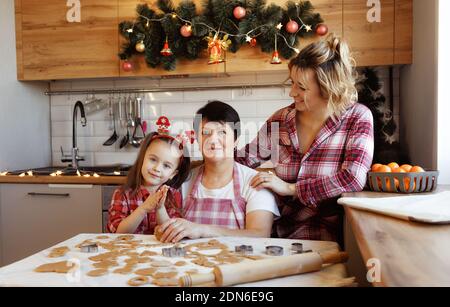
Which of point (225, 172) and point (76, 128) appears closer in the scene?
point (225, 172)

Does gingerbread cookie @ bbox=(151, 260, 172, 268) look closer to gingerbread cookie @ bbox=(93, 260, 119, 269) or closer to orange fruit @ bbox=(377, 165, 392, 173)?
gingerbread cookie @ bbox=(93, 260, 119, 269)

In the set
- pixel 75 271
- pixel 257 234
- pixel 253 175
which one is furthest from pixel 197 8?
pixel 75 271

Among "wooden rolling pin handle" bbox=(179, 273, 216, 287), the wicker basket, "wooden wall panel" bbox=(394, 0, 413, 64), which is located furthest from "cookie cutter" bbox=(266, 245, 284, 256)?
"wooden wall panel" bbox=(394, 0, 413, 64)

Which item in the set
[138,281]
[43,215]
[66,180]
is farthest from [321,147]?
[43,215]

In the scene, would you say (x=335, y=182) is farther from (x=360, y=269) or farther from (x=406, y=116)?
(x=406, y=116)

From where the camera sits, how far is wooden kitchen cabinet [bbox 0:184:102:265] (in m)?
2.64

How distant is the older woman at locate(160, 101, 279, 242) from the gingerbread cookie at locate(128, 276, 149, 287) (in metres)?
0.56

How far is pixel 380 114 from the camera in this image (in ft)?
8.71

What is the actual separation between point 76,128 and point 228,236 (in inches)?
87.0

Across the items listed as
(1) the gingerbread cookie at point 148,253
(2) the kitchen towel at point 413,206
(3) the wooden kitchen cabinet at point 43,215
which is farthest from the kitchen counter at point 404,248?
(3) the wooden kitchen cabinet at point 43,215

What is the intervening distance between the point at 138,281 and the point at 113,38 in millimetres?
2258

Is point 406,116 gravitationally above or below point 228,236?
above

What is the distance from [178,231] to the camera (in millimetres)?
1296
